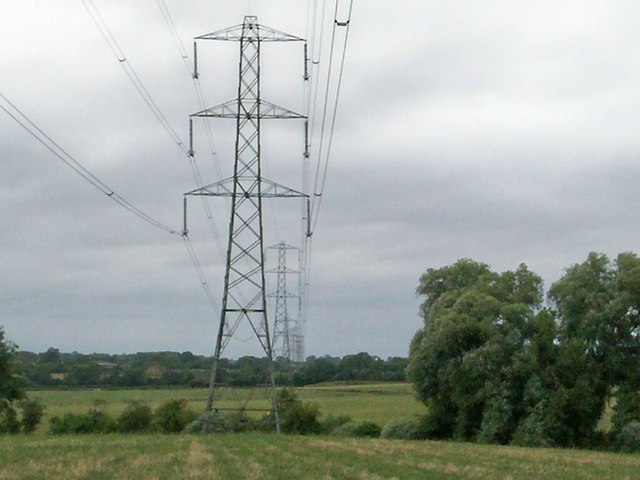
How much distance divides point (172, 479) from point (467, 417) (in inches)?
1543

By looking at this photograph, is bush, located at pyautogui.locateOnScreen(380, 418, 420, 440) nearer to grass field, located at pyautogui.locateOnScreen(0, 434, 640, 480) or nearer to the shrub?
the shrub

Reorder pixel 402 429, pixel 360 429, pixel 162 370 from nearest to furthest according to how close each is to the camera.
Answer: pixel 402 429 < pixel 360 429 < pixel 162 370

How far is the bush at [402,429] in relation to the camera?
62.3m

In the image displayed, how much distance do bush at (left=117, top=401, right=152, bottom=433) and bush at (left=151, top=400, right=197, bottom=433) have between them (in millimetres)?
1104

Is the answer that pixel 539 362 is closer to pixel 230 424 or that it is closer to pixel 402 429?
pixel 402 429

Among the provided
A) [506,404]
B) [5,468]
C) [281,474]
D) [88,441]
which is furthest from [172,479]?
Answer: [506,404]

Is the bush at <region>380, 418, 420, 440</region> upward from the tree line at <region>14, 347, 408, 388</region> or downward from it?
downward

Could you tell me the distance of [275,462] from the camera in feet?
94.4

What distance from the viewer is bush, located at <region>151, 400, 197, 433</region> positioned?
6419cm

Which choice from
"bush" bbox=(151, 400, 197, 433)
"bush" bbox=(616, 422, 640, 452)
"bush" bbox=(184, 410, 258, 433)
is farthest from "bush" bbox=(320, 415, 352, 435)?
"bush" bbox=(616, 422, 640, 452)

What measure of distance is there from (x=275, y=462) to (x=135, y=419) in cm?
3983

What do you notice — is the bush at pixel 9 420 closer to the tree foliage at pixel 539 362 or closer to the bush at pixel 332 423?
the bush at pixel 332 423

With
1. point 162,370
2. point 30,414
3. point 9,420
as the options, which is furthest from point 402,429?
point 162,370

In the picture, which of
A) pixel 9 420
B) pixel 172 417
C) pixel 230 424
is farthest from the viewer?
pixel 9 420
